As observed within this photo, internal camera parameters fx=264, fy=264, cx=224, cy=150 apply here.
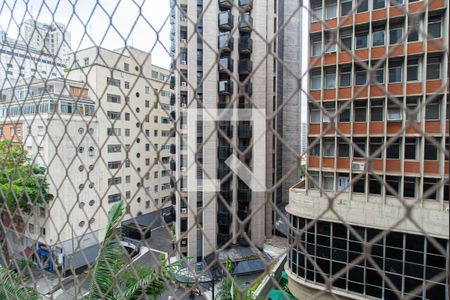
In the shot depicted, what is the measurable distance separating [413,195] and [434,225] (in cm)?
52

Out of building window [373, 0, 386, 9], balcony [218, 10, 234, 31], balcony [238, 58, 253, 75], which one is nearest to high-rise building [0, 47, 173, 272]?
building window [373, 0, 386, 9]

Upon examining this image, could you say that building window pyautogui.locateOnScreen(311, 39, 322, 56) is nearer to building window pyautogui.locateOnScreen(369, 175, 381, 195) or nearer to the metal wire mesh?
the metal wire mesh

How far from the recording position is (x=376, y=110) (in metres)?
2.07

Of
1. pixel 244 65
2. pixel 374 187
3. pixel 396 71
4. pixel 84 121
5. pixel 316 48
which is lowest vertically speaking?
pixel 374 187

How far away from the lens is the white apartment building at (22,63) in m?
0.70

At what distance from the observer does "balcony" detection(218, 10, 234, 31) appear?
4.55 metres

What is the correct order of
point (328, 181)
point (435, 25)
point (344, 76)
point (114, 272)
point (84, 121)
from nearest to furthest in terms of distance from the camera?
point (84, 121), point (114, 272), point (435, 25), point (344, 76), point (328, 181)

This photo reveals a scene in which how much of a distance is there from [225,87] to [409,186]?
316cm

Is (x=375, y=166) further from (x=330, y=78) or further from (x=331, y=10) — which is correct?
(x=331, y=10)

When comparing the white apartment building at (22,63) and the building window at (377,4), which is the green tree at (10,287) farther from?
the building window at (377,4)

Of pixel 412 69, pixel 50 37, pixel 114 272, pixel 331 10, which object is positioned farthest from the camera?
pixel 331 10

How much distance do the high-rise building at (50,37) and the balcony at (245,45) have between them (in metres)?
4.41

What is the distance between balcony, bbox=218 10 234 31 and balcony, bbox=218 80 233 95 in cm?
95

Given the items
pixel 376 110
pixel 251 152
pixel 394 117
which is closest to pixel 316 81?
pixel 376 110
